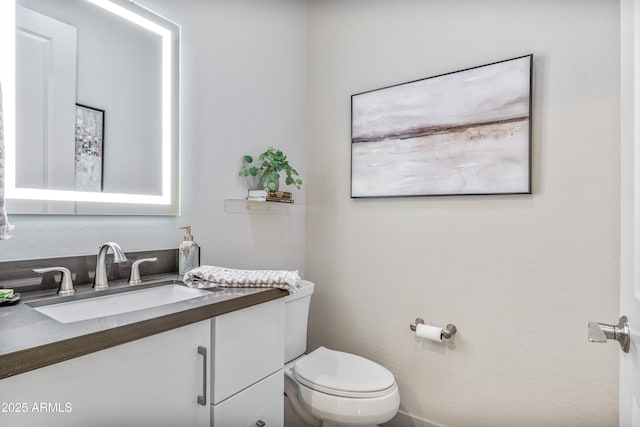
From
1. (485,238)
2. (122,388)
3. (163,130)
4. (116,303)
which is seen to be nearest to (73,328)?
(122,388)

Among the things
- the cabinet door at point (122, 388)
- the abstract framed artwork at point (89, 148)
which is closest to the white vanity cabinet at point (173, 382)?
the cabinet door at point (122, 388)

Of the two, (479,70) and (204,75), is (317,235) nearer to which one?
(204,75)

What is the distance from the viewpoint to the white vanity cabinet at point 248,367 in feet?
3.12

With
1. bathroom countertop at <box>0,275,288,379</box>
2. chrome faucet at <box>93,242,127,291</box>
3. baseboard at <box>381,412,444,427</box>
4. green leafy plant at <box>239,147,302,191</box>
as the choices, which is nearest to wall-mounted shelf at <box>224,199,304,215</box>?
green leafy plant at <box>239,147,302,191</box>

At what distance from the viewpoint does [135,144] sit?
1327mm

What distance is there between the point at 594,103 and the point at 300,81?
1453mm

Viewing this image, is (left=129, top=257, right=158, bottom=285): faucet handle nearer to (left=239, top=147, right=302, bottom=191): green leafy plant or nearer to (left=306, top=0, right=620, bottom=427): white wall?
(left=239, top=147, right=302, bottom=191): green leafy plant

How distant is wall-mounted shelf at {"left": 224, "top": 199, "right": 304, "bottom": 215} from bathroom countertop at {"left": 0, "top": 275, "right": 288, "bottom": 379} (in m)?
0.71

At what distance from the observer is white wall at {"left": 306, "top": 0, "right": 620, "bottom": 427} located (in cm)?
133

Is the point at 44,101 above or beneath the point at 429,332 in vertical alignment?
above

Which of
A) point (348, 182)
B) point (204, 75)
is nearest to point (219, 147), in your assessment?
point (204, 75)

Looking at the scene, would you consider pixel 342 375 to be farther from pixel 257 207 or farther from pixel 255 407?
pixel 257 207

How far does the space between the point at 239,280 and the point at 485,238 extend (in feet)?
3.60

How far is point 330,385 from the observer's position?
54.6 inches
